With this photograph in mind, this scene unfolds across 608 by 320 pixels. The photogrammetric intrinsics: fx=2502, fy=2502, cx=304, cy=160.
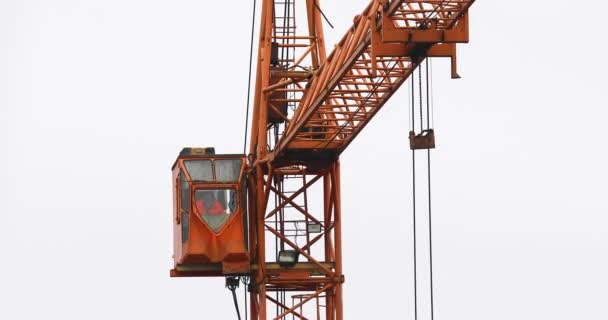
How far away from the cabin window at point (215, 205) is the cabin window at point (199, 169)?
55cm

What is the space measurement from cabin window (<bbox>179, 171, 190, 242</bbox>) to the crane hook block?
1536 centimetres

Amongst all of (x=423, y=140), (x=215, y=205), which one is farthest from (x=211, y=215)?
(x=423, y=140)

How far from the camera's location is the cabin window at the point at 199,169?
83562 mm

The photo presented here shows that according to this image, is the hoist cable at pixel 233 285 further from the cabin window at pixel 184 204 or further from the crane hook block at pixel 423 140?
the crane hook block at pixel 423 140

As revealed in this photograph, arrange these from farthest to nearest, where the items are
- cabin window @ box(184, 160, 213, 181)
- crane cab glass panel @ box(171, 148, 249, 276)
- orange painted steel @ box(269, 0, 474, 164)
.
A: 1. cabin window @ box(184, 160, 213, 181)
2. crane cab glass panel @ box(171, 148, 249, 276)
3. orange painted steel @ box(269, 0, 474, 164)

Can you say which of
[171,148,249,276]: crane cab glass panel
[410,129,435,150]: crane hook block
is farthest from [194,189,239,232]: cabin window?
[410,129,435,150]: crane hook block

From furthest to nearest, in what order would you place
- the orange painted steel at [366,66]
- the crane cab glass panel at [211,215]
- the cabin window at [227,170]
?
the cabin window at [227,170]
the crane cab glass panel at [211,215]
the orange painted steel at [366,66]

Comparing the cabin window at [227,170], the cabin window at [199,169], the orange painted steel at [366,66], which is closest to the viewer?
the orange painted steel at [366,66]

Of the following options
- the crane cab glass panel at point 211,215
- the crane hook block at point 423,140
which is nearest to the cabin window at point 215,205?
the crane cab glass panel at point 211,215

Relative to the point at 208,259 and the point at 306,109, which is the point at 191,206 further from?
the point at 306,109

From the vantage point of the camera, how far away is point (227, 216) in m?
83.4

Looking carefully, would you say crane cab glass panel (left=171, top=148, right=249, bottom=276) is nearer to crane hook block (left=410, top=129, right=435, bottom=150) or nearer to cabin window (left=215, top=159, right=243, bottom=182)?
cabin window (left=215, top=159, right=243, bottom=182)

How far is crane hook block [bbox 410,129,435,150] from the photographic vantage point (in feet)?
226

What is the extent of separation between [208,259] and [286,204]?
132 inches
